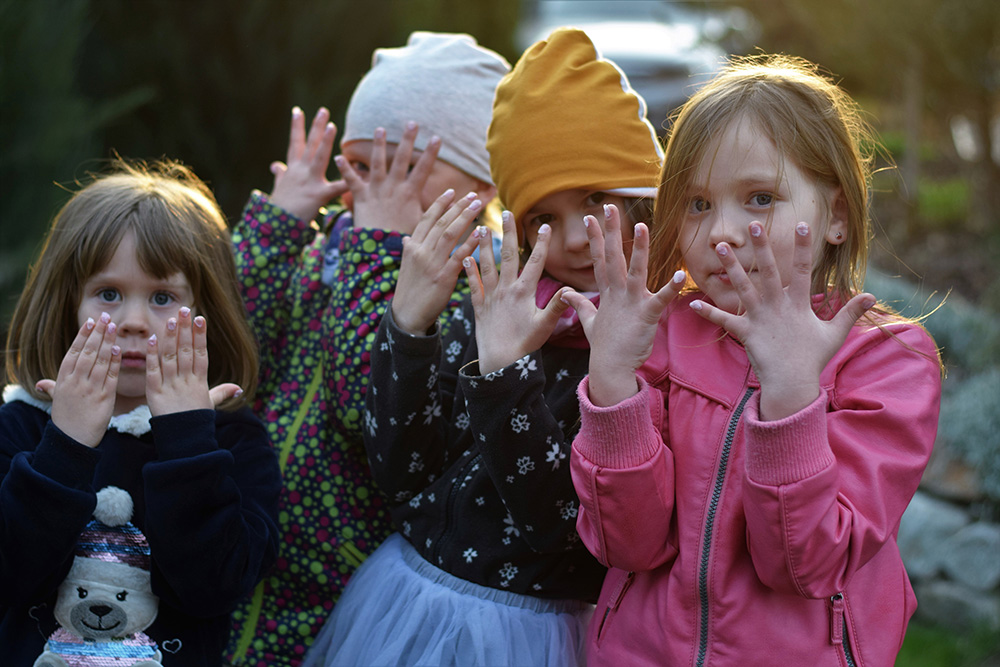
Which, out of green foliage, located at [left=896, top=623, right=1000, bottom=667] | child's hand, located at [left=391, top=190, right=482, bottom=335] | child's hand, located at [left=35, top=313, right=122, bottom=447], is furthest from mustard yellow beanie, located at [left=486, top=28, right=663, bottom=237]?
green foliage, located at [left=896, top=623, right=1000, bottom=667]

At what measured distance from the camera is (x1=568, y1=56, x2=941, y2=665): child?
1535 mm

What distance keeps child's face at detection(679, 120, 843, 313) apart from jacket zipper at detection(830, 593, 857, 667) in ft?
1.73

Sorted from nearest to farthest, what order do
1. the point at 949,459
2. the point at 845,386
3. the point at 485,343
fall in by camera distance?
1. the point at 845,386
2. the point at 485,343
3. the point at 949,459

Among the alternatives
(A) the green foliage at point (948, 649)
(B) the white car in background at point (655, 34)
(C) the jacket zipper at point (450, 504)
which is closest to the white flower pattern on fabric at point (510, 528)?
(C) the jacket zipper at point (450, 504)

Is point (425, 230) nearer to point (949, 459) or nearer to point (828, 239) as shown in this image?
point (828, 239)

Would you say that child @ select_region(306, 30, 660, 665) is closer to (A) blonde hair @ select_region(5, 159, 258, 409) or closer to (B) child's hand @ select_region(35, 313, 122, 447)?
(A) blonde hair @ select_region(5, 159, 258, 409)

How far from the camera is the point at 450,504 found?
2.06 meters

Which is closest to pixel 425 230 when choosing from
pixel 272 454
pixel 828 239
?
pixel 272 454

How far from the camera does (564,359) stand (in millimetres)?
2098

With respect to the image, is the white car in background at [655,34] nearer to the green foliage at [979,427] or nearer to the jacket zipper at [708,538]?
the green foliage at [979,427]

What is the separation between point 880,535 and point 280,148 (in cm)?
320

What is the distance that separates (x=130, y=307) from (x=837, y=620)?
150 centimetres

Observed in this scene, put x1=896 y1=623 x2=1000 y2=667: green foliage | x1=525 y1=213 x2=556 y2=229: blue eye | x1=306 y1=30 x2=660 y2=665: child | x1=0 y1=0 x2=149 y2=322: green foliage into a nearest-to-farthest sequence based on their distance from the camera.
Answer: x1=306 y1=30 x2=660 y2=665: child, x1=525 y1=213 x2=556 y2=229: blue eye, x1=896 y1=623 x2=1000 y2=667: green foliage, x1=0 y1=0 x2=149 y2=322: green foliage

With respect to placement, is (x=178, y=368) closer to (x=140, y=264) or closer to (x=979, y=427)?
(x=140, y=264)
